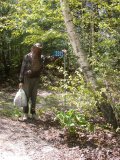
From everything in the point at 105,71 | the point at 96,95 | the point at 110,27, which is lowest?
the point at 96,95

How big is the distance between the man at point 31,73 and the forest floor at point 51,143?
0.63m

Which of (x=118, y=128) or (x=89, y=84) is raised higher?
(x=89, y=84)

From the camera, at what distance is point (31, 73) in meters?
7.69

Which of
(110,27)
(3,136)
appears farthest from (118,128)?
(110,27)

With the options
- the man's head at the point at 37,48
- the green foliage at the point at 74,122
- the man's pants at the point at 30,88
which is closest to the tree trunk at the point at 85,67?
the green foliage at the point at 74,122

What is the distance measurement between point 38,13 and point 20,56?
25.7 feet

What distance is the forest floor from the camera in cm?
561

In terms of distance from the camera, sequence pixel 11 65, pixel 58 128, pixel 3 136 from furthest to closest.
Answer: pixel 11 65 → pixel 58 128 → pixel 3 136

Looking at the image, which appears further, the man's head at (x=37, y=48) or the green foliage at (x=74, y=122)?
the man's head at (x=37, y=48)

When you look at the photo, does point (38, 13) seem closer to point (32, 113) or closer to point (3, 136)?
point (32, 113)

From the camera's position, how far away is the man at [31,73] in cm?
764

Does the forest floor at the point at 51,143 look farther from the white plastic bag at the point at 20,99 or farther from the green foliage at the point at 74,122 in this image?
the white plastic bag at the point at 20,99

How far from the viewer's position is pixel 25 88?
788 cm

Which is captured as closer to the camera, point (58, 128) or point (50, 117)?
point (58, 128)
